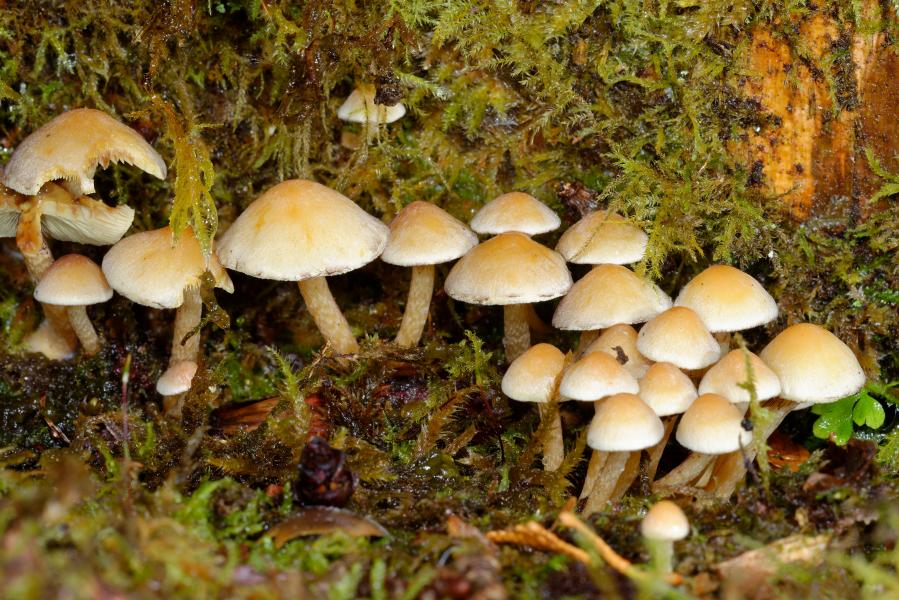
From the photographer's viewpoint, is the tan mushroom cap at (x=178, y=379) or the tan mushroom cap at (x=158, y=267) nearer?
the tan mushroom cap at (x=158, y=267)

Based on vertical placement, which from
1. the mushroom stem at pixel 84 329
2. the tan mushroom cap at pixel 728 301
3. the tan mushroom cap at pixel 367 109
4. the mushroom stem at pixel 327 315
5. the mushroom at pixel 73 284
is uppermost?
the tan mushroom cap at pixel 367 109

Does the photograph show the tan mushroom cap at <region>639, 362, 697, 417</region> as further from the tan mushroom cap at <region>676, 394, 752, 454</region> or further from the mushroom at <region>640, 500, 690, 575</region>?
the mushroom at <region>640, 500, 690, 575</region>

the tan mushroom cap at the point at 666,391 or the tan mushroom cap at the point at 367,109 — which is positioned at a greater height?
the tan mushroom cap at the point at 367,109

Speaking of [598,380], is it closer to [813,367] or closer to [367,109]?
[813,367]

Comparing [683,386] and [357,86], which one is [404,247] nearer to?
[357,86]

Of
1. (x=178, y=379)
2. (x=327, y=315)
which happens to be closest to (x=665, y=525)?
(x=327, y=315)

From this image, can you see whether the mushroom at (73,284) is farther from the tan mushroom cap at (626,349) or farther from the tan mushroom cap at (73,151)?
the tan mushroom cap at (626,349)

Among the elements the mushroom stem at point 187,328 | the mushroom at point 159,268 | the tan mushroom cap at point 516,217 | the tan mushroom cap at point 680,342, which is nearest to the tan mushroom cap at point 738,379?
the tan mushroom cap at point 680,342
